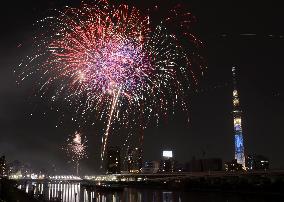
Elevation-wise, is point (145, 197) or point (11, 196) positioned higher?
point (11, 196)

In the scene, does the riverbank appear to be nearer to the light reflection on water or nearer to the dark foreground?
the dark foreground

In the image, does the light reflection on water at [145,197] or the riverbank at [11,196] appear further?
the light reflection on water at [145,197]

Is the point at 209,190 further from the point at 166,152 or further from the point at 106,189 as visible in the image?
the point at 166,152

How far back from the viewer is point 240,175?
12825 centimetres

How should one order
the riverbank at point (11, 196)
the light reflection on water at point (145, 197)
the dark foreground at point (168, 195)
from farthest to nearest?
1. the light reflection on water at point (145, 197)
2. the dark foreground at point (168, 195)
3. the riverbank at point (11, 196)

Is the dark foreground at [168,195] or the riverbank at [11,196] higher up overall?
the riverbank at [11,196]

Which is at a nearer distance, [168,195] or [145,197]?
[145,197]

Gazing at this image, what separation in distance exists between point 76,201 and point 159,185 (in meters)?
66.8

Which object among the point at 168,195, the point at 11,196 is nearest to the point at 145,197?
the point at 168,195

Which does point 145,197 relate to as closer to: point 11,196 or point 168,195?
point 168,195

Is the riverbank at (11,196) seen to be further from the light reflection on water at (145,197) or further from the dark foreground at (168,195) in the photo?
the light reflection on water at (145,197)

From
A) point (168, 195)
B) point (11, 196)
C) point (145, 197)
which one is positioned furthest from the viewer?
point (168, 195)

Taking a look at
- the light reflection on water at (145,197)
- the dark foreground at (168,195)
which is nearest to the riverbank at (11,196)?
the dark foreground at (168,195)


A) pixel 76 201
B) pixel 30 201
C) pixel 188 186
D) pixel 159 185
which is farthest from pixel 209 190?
pixel 30 201
